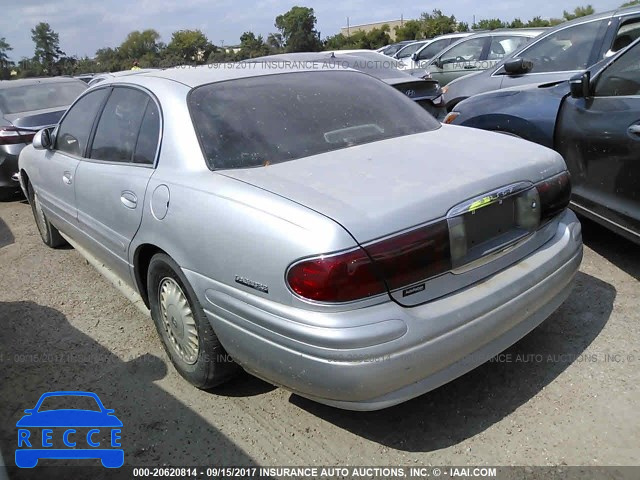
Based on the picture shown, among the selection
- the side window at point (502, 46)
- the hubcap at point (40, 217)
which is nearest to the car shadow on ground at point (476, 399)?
the hubcap at point (40, 217)

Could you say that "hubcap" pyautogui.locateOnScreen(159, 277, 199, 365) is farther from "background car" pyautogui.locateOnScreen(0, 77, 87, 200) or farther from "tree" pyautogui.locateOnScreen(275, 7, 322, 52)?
"tree" pyautogui.locateOnScreen(275, 7, 322, 52)

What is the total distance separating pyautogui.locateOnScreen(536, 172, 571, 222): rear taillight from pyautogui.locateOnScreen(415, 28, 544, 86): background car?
22.6ft

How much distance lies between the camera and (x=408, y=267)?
2113mm

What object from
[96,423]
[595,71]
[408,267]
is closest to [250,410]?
[96,423]

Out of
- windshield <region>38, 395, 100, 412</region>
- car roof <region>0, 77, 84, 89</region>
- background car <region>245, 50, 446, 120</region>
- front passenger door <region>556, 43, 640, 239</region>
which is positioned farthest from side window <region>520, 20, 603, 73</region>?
car roof <region>0, 77, 84, 89</region>

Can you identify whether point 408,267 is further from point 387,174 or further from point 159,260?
point 159,260

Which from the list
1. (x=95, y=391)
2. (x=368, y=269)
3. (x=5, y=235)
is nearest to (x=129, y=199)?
(x=95, y=391)

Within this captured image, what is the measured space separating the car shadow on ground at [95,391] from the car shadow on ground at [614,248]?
296cm

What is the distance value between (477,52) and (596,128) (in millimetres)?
Result: 6819

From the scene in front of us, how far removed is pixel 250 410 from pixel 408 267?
120 centimetres

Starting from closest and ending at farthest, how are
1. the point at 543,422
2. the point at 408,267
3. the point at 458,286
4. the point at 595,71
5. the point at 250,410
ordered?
the point at 408,267 < the point at 458,286 < the point at 543,422 < the point at 250,410 < the point at 595,71

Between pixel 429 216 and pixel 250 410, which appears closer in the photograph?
pixel 429 216

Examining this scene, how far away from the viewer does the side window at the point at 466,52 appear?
993 cm

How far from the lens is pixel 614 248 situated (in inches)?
167
